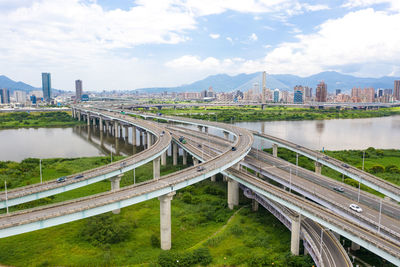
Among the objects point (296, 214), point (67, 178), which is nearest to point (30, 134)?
point (67, 178)

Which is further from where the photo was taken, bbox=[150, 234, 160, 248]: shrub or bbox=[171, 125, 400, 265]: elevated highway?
bbox=[150, 234, 160, 248]: shrub

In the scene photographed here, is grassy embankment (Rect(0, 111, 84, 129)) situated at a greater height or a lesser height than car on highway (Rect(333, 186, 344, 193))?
greater

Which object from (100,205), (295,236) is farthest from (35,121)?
(295,236)

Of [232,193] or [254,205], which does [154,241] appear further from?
[254,205]

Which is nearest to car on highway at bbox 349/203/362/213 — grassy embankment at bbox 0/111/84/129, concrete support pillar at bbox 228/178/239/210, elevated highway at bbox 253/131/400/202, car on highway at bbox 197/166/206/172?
elevated highway at bbox 253/131/400/202

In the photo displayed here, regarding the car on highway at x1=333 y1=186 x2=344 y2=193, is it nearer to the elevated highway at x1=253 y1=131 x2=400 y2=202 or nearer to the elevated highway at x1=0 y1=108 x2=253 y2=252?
the elevated highway at x1=253 y1=131 x2=400 y2=202

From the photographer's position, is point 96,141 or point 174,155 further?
point 96,141
